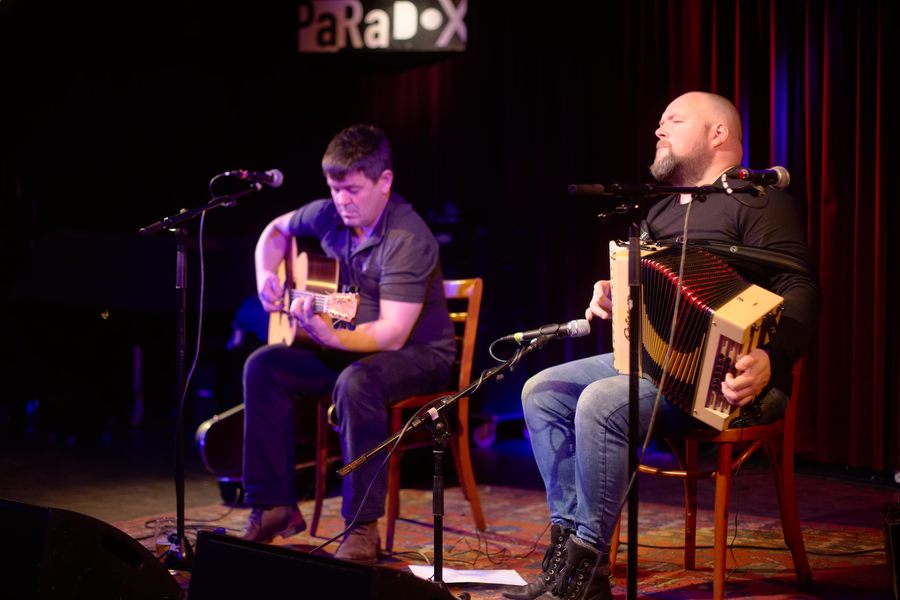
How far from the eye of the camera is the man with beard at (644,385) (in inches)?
111

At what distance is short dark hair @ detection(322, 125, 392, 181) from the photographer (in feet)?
12.7

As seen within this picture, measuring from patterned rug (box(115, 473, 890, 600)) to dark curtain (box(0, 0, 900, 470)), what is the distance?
101cm

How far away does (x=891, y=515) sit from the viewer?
7.91 feet

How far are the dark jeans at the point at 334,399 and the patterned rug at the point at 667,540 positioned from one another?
26 cm

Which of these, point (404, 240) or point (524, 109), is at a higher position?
point (524, 109)

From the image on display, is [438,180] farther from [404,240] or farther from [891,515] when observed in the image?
[891,515]

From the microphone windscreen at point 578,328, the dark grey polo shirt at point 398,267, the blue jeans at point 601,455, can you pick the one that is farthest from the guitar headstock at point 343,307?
the microphone windscreen at point 578,328

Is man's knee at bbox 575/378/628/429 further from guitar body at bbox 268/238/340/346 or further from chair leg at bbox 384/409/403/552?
guitar body at bbox 268/238/340/346

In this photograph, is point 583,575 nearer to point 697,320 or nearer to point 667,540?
point 697,320

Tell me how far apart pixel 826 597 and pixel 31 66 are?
7.04m

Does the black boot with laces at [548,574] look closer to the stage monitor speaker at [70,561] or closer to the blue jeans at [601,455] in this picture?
the blue jeans at [601,455]

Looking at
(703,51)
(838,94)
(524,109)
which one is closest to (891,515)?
(838,94)

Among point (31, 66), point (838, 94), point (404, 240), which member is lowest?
point (404, 240)

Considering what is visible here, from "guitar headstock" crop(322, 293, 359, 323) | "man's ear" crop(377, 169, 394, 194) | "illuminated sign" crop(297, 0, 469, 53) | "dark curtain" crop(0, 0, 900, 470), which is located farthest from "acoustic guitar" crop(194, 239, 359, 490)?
"illuminated sign" crop(297, 0, 469, 53)
